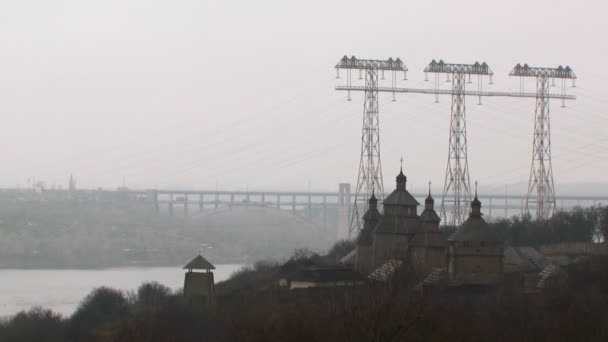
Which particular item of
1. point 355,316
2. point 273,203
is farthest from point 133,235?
point 355,316

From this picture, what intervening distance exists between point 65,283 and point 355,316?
34363 millimetres

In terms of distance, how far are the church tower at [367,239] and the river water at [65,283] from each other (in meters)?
7.17

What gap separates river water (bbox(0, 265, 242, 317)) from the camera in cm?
3941

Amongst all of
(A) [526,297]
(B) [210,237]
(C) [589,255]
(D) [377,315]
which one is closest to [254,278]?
(C) [589,255]

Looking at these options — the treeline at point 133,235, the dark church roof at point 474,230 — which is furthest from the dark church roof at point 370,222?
the treeline at point 133,235

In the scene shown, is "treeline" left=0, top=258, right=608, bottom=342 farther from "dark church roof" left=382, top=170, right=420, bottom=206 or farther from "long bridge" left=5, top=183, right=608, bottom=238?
"long bridge" left=5, top=183, right=608, bottom=238

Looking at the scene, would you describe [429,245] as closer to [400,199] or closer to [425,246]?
[425,246]

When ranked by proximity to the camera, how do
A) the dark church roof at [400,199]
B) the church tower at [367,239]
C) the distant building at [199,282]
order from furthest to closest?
the church tower at [367,239] → the dark church roof at [400,199] → the distant building at [199,282]

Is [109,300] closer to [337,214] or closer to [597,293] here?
[597,293]

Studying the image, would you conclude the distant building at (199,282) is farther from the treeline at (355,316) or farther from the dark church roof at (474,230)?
the dark church roof at (474,230)

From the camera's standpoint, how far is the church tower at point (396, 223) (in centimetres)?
3127

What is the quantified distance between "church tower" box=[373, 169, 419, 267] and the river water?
26.6 feet

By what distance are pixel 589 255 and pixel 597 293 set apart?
7.16m

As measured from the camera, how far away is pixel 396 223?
103 ft
